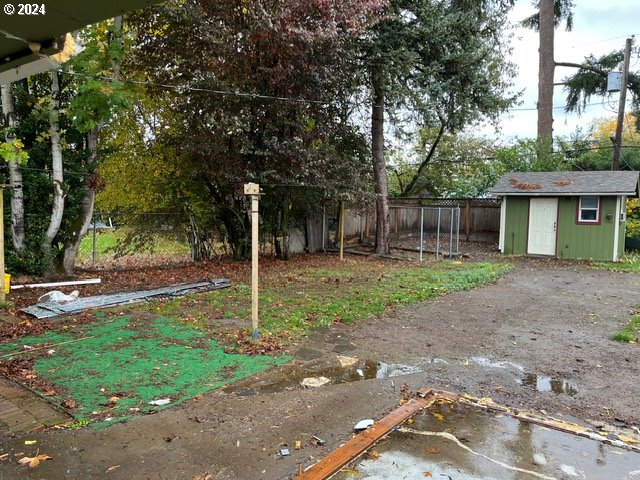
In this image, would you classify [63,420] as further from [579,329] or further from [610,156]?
[610,156]

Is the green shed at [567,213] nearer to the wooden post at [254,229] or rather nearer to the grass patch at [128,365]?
the wooden post at [254,229]

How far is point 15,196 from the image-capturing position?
795 centimetres

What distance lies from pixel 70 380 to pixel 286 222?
8904mm

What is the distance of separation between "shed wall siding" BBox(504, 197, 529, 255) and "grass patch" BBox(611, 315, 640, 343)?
8978 mm

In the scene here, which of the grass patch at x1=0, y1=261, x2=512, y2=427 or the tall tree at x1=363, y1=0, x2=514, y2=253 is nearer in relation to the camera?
the grass patch at x1=0, y1=261, x2=512, y2=427

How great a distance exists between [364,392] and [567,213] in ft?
42.2

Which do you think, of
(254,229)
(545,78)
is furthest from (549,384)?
(545,78)

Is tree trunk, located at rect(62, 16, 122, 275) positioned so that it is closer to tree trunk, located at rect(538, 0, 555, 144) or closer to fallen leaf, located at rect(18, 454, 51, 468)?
fallen leaf, located at rect(18, 454, 51, 468)

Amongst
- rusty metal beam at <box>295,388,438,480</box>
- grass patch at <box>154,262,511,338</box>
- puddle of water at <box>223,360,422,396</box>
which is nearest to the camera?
rusty metal beam at <box>295,388,438,480</box>

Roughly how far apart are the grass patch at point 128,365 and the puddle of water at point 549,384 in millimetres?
2355

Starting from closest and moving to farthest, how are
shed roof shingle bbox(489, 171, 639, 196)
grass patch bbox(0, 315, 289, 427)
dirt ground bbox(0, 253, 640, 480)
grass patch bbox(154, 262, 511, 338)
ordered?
dirt ground bbox(0, 253, 640, 480) < grass patch bbox(0, 315, 289, 427) < grass patch bbox(154, 262, 511, 338) < shed roof shingle bbox(489, 171, 639, 196)

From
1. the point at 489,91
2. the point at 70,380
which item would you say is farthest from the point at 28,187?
the point at 489,91

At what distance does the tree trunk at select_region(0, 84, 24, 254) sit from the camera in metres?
7.79

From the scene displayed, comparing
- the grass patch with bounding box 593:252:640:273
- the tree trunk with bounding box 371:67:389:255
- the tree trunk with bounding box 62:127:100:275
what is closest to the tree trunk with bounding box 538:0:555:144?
the grass patch with bounding box 593:252:640:273
